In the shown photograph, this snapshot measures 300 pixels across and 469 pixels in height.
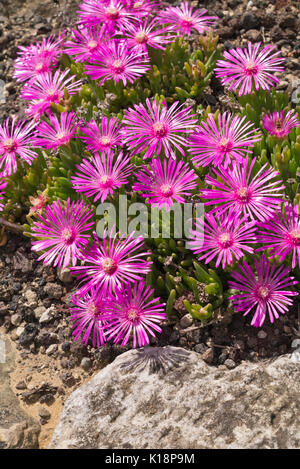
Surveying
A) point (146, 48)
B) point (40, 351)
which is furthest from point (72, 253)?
point (146, 48)

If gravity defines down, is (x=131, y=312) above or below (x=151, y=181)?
below

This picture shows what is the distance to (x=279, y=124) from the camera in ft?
9.41

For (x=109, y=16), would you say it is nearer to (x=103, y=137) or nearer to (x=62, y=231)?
(x=103, y=137)

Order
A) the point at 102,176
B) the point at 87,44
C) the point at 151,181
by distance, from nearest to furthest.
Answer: the point at 151,181 → the point at 102,176 → the point at 87,44

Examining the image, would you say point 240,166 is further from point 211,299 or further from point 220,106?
point 220,106

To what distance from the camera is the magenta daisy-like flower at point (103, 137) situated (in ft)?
9.35

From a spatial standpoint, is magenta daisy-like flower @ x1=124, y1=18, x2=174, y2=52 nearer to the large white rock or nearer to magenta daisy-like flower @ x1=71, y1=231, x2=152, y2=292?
magenta daisy-like flower @ x1=71, y1=231, x2=152, y2=292

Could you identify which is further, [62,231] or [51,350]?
[51,350]

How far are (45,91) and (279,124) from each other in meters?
1.48

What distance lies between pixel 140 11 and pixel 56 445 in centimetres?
266

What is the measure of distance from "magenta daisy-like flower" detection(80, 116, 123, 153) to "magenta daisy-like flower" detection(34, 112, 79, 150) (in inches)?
4.7

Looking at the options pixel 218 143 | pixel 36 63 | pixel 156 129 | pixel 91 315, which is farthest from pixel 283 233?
pixel 36 63

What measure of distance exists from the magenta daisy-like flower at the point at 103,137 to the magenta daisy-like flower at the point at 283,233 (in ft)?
3.06

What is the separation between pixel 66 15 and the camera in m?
4.38
